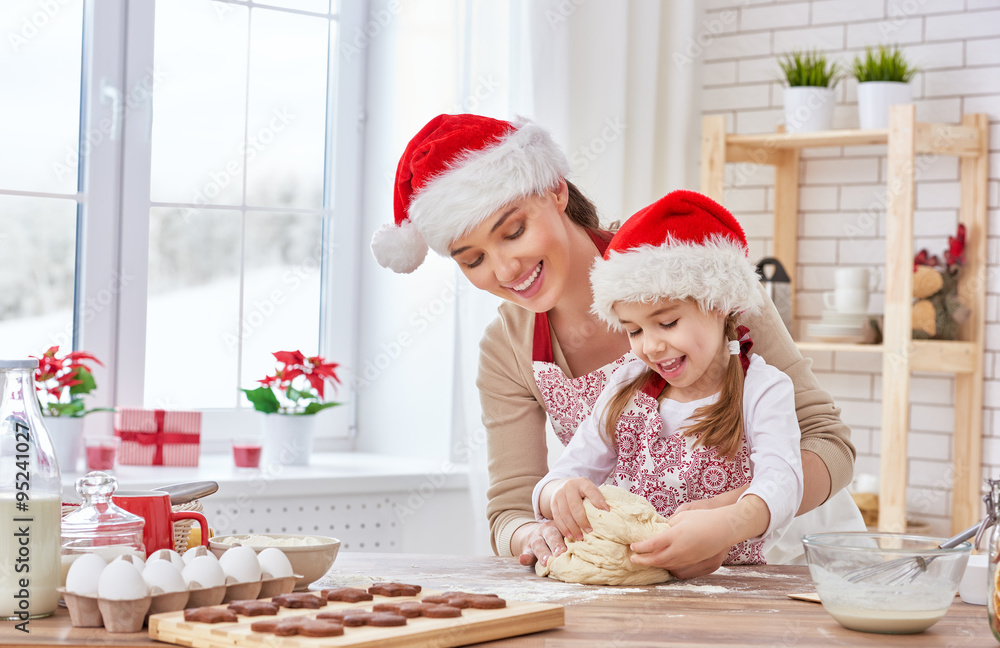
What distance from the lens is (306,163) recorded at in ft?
12.2

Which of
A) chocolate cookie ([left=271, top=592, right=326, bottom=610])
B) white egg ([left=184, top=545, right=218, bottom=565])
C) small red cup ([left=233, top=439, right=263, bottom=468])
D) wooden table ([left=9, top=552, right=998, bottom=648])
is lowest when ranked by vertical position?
small red cup ([left=233, top=439, right=263, bottom=468])

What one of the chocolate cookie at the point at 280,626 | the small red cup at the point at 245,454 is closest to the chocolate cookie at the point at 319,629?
the chocolate cookie at the point at 280,626

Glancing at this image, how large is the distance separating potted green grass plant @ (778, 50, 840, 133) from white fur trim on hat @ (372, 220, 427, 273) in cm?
193

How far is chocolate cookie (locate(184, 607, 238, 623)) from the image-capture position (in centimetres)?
113

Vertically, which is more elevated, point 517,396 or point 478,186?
point 478,186

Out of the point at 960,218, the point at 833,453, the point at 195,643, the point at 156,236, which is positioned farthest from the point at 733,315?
the point at 156,236

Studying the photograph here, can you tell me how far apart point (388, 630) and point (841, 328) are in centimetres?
265

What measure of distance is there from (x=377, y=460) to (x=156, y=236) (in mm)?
1008

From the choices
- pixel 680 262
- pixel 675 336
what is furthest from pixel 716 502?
pixel 680 262

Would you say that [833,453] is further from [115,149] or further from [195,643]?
[115,149]

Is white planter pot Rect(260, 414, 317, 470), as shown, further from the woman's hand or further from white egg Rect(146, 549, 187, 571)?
white egg Rect(146, 549, 187, 571)

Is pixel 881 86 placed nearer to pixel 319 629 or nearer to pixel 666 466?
pixel 666 466

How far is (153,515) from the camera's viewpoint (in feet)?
4.50

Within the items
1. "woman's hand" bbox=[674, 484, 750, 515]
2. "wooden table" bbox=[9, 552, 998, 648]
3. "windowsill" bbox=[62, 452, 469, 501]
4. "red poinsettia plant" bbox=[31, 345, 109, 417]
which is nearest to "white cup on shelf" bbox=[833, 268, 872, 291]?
"windowsill" bbox=[62, 452, 469, 501]
